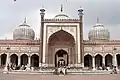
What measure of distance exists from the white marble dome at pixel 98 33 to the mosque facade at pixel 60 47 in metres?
0.17

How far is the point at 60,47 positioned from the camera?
30.3m

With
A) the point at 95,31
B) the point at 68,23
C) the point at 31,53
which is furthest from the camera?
the point at 95,31

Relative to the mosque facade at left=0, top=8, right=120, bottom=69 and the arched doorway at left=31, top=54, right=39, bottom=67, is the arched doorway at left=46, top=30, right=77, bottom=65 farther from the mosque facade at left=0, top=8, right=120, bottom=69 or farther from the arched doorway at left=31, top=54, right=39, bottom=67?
the arched doorway at left=31, top=54, right=39, bottom=67

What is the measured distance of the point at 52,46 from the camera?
30.2m

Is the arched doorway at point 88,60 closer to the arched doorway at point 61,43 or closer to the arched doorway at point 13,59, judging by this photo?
the arched doorway at point 61,43

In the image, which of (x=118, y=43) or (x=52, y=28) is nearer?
(x=52, y=28)

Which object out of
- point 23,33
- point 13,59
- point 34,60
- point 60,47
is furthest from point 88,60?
point 23,33

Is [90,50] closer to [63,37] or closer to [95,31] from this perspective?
[63,37]

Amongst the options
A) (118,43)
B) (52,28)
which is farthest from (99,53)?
(52,28)

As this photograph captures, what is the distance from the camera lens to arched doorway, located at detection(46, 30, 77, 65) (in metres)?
29.3

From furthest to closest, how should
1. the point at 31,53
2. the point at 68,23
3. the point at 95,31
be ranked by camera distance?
the point at 95,31
the point at 31,53
the point at 68,23

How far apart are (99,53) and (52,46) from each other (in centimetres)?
700

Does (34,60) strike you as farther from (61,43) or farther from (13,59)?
(61,43)

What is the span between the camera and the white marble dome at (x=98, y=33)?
36406mm
